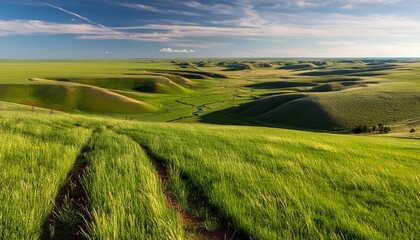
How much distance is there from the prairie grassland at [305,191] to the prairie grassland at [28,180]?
11.9ft

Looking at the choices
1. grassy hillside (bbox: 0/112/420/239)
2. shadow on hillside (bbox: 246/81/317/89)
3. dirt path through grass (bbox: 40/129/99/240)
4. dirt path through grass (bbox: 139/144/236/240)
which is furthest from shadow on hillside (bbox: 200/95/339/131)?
shadow on hillside (bbox: 246/81/317/89)

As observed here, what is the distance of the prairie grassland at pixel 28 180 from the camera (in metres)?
5.56

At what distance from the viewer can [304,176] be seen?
9500 millimetres

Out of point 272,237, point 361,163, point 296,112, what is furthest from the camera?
point 296,112

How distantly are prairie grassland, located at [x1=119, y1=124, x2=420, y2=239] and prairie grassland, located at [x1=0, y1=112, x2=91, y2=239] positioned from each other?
364 centimetres

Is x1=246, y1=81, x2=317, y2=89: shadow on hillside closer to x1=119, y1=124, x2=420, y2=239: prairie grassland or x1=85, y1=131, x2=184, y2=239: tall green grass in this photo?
x1=119, y1=124, x2=420, y2=239: prairie grassland

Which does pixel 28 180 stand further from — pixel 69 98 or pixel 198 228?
pixel 69 98

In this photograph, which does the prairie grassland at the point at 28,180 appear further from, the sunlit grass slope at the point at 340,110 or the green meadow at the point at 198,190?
the sunlit grass slope at the point at 340,110

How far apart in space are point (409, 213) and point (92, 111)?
288 ft

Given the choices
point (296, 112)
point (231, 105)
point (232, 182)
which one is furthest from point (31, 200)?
point (231, 105)

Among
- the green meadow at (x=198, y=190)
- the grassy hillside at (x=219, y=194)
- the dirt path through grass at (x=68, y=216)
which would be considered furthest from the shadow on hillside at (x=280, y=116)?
the dirt path through grass at (x=68, y=216)

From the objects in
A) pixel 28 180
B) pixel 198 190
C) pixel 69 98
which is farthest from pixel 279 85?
pixel 28 180

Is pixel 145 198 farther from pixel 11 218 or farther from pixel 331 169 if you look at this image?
pixel 331 169

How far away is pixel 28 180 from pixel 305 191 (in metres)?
7.11
